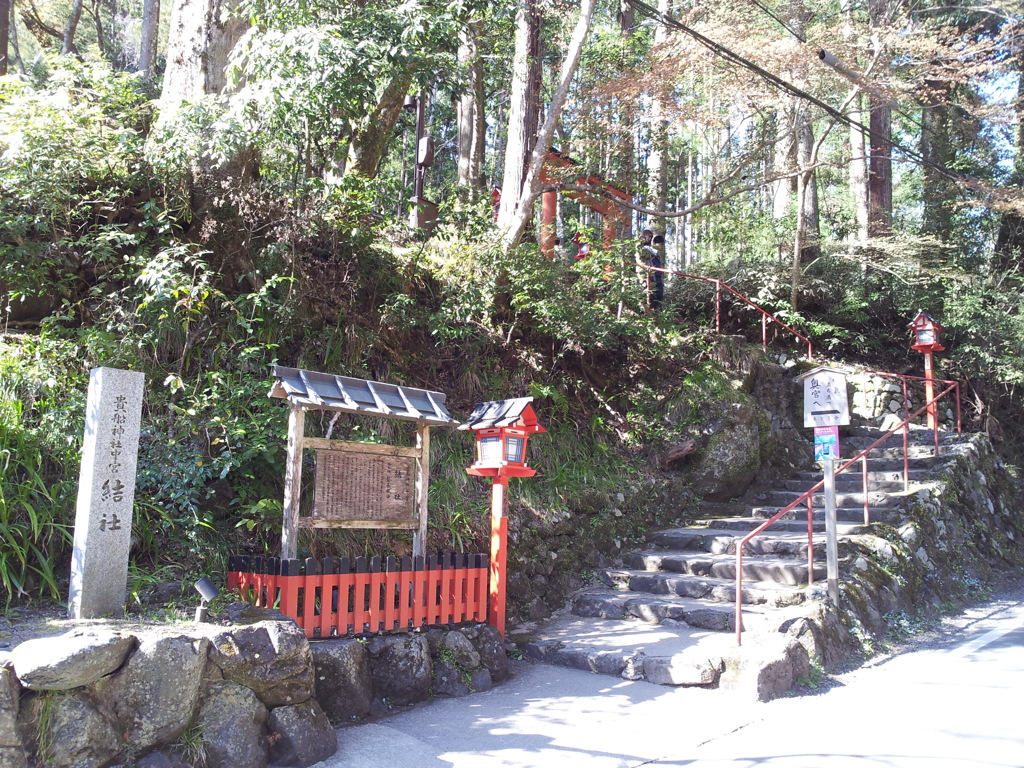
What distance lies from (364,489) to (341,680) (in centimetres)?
160

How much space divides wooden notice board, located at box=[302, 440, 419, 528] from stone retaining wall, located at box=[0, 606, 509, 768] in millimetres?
1085

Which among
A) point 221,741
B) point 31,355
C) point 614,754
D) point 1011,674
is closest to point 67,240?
point 31,355

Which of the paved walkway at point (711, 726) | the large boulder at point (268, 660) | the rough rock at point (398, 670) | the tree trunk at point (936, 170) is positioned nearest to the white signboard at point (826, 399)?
the paved walkway at point (711, 726)

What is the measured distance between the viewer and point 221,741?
405cm

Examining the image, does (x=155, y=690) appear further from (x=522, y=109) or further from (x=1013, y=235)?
(x=1013, y=235)

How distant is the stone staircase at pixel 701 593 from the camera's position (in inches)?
243

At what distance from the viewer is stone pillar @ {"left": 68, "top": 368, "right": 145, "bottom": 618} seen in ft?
15.5

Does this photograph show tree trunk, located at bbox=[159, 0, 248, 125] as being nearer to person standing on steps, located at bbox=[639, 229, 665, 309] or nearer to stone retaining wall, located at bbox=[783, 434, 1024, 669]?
person standing on steps, located at bbox=[639, 229, 665, 309]

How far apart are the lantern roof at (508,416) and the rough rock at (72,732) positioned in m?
3.63

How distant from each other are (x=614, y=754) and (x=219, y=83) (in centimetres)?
829

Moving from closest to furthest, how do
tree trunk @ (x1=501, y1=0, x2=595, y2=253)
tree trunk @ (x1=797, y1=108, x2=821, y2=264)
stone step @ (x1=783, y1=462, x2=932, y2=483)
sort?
tree trunk @ (x1=501, y1=0, x2=595, y2=253)
stone step @ (x1=783, y1=462, x2=932, y2=483)
tree trunk @ (x1=797, y1=108, x2=821, y2=264)

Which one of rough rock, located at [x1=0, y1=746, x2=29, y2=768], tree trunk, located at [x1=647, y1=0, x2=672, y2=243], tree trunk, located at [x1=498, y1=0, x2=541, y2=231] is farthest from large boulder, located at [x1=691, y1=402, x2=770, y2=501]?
rough rock, located at [x1=0, y1=746, x2=29, y2=768]

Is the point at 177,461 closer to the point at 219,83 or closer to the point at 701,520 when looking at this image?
the point at 219,83

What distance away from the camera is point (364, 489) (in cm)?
607
